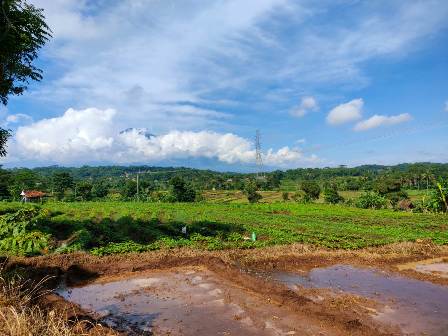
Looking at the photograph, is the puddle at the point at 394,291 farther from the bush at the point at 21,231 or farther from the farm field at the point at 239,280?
the bush at the point at 21,231

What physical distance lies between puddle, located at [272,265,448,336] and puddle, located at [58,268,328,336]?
2994mm

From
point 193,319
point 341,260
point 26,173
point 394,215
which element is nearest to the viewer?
point 193,319

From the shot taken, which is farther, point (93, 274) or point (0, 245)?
point (93, 274)

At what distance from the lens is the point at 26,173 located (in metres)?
86.0

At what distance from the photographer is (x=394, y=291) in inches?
581

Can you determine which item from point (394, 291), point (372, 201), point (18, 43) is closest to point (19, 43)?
point (18, 43)

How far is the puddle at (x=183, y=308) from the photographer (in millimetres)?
10398

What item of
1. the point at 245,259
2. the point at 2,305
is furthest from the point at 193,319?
the point at 245,259

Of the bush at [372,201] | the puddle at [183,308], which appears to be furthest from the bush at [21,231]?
the bush at [372,201]

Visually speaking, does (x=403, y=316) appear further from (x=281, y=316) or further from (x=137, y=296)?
(x=137, y=296)

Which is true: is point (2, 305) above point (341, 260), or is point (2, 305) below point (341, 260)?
above

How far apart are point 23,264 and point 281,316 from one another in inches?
439

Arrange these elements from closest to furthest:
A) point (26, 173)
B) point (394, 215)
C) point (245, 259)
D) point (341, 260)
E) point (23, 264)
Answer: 1. point (23, 264)
2. point (245, 259)
3. point (341, 260)
4. point (394, 215)
5. point (26, 173)

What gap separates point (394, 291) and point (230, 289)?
628 centimetres
